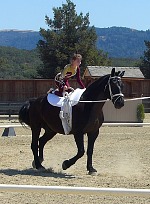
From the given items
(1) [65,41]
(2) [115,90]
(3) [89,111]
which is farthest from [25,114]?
(1) [65,41]

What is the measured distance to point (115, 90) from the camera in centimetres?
862

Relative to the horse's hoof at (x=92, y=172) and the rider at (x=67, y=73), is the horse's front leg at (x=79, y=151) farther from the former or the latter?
the rider at (x=67, y=73)

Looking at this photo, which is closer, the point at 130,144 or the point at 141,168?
the point at 141,168

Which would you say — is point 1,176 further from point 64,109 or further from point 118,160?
point 118,160

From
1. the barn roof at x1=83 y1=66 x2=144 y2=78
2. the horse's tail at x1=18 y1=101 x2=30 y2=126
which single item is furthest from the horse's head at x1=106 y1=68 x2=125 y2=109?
the barn roof at x1=83 y1=66 x2=144 y2=78

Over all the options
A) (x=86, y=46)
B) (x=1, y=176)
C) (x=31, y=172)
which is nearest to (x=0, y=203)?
(x=1, y=176)

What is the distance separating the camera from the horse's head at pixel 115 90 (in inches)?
336

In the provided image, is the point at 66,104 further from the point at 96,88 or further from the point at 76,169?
the point at 76,169

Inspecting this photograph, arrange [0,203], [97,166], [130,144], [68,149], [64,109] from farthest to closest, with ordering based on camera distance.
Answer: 1. [130,144]
2. [68,149]
3. [97,166]
4. [64,109]
5. [0,203]

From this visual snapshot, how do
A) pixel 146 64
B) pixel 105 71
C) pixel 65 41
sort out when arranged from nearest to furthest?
1. pixel 105 71
2. pixel 65 41
3. pixel 146 64

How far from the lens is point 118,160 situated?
10.6 metres

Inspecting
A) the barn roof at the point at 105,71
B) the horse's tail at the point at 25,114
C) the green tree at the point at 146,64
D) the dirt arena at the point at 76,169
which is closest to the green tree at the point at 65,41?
the green tree at the point at 146,64

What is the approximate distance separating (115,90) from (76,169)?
175 cm

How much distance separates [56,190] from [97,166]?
5458 millimetres
